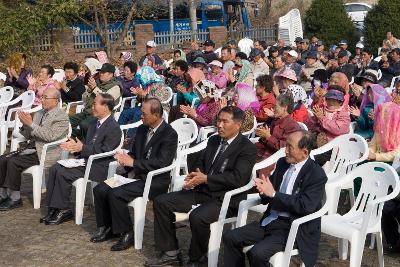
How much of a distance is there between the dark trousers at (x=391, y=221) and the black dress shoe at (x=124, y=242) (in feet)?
7.41

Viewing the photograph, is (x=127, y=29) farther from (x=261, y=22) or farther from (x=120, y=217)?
(x=120, y=217)

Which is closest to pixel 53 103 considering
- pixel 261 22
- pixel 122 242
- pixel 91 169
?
pixel 91 169

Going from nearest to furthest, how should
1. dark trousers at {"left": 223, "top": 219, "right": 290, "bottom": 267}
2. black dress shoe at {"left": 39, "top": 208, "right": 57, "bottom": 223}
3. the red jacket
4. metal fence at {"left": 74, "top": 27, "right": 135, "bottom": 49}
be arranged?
dark trousers at {"left": 223, "top": 219, "right": 290, "bottom": 267}
black dress shoe at {"left": 39, "top": 208, "right": 57, "bottom": 223}
the red jacket
metal fence at {"left": 74, "top": 27, "right": 135, "bottom": 49}

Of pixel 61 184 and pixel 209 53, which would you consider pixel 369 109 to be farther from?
pixel 209 53

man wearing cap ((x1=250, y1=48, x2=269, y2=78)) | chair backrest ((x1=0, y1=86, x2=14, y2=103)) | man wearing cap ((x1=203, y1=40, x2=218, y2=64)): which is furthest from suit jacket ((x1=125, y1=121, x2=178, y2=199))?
man wearing cap ((x1=203, y1=40, x2=218, y2=64))

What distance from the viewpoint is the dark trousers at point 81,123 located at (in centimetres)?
931

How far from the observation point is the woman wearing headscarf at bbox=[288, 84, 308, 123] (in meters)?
7.71

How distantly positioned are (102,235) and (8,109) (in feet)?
16.4

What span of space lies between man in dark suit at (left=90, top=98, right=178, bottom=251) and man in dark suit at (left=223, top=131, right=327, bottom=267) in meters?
1.49

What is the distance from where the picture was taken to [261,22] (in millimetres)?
29297

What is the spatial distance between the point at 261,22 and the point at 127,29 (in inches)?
354

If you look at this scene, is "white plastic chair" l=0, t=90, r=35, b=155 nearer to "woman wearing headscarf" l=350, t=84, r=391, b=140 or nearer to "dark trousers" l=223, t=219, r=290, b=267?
"woman wearing headscarf" l=350, t=84, r=391, b=140

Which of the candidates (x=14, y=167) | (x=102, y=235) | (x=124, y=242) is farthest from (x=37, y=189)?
(x=124, y=242)

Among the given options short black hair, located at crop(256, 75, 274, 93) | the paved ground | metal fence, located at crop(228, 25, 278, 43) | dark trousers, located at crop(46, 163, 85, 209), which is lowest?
the paved ground
